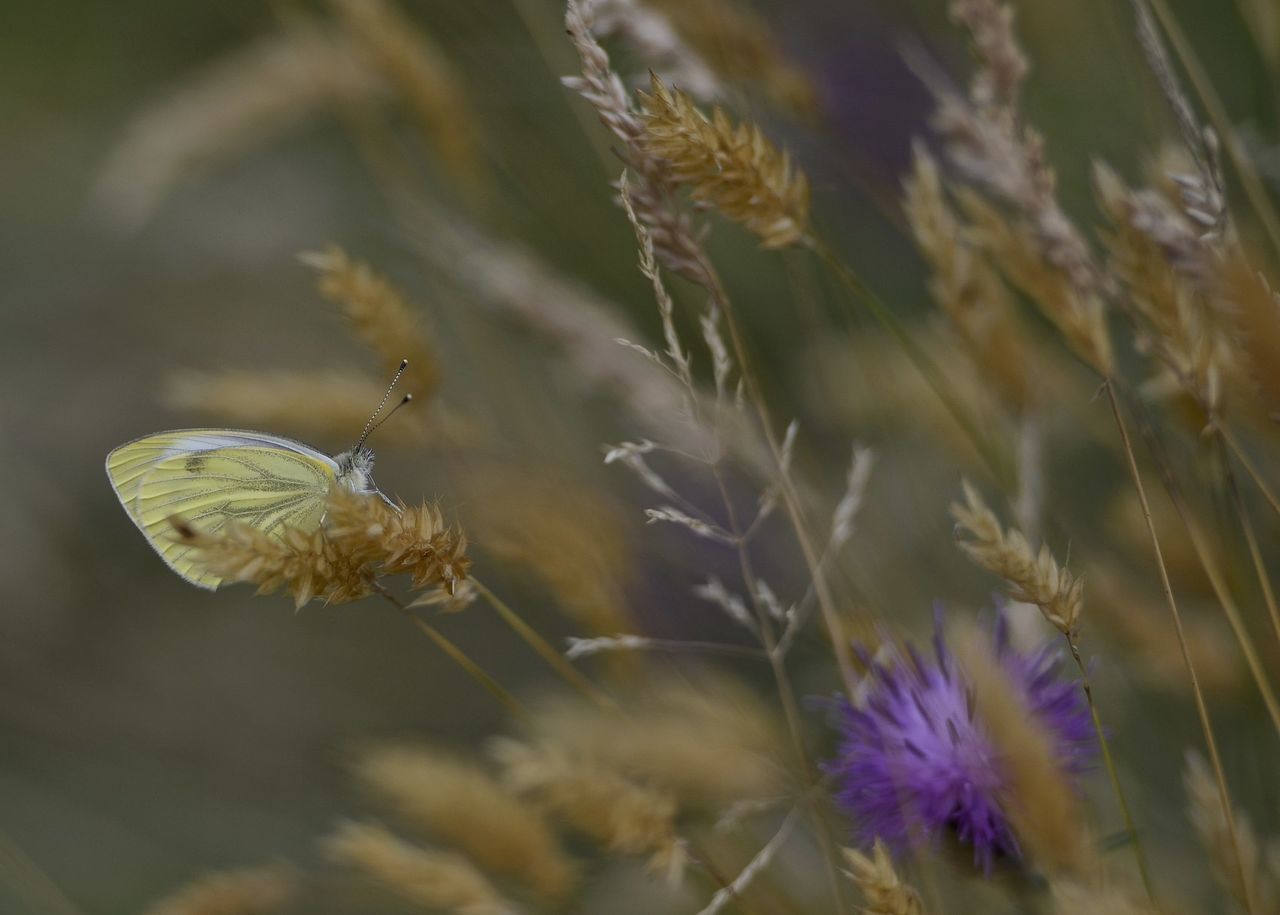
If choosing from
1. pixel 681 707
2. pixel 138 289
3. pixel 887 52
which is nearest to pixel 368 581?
pixel 681 707

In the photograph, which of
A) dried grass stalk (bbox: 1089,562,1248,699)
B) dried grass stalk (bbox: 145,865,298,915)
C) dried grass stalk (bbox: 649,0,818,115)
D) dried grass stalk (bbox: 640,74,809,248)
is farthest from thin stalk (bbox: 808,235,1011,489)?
dried grass stalk (bbox: 145,865,298,915)

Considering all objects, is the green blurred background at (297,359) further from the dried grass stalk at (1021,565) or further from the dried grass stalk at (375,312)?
the dried grass stalk at (1021,565)

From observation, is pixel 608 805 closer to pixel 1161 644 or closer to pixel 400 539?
pixel 400 539

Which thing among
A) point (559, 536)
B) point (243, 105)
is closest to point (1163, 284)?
point (559, 536)

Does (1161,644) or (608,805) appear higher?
(608,805)

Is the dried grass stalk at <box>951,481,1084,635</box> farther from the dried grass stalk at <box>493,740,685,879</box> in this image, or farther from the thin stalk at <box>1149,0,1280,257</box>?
the thin stalk at <box>1149,0,1280,257</box>

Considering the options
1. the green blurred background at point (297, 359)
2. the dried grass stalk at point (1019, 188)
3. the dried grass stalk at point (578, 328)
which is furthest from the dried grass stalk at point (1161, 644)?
the dried grass stalk at point (578, 328)

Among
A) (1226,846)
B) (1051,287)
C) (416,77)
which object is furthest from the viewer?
(416,77)
